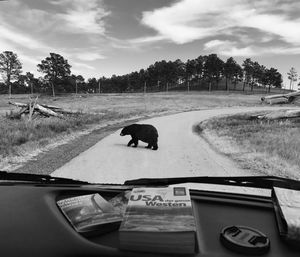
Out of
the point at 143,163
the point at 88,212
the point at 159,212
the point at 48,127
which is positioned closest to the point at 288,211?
the point at 159,212

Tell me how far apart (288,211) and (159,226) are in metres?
0.67

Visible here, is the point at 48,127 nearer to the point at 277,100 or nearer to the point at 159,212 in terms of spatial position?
the point at 159,212

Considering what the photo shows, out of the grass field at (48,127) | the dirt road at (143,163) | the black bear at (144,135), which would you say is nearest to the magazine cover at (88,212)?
the grass field at (48,127)

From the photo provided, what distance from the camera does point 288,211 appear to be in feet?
5.47

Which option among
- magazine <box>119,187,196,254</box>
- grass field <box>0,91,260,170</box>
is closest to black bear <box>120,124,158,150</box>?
grass field <box>0,91,260,170</box>

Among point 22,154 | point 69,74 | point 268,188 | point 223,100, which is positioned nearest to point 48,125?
point 22,154

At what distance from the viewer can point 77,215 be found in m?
1.65

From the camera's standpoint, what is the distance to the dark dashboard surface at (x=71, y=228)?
1.35m

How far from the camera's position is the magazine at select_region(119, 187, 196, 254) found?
131 centimetres

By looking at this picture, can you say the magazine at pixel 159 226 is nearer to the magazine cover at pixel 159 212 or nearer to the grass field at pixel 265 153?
the magazine cover at pixel 159 212

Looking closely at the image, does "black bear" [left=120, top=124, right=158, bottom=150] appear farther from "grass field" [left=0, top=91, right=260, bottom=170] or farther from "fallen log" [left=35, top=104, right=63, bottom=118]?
"fallen log" [left=35, top=104, right=63, bottom=118]

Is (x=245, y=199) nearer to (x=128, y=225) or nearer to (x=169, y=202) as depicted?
(x=169, y=202)

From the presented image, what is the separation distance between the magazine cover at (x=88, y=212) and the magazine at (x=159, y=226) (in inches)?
4.8

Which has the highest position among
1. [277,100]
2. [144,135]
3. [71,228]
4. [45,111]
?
[71,228]
